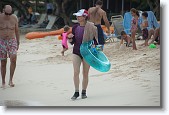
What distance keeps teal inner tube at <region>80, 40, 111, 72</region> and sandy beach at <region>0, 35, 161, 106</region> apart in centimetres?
37

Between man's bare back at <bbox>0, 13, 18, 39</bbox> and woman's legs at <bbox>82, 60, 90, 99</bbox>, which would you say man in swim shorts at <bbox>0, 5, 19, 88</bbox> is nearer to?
man's bare back at <bbox>0, 13, 18, 39</bbox>

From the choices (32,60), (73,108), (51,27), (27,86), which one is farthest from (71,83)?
(51,27)

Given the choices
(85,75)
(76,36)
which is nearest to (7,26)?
(76,36)

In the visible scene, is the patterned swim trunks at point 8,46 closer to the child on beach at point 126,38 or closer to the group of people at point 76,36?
the group of people at point 76,36

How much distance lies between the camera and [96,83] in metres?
6.40

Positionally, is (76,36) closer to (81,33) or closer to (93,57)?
(81,33)

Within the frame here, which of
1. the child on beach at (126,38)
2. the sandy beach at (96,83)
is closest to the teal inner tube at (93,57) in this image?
the sandy beach at (96,83)

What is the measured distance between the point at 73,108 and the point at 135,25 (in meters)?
5.30

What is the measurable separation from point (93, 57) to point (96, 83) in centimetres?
127

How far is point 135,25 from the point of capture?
9508mm

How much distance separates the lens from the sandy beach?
5.06 m

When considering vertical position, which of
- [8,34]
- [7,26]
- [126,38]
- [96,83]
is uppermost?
[7,26]

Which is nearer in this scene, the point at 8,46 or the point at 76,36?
the point at 76,36

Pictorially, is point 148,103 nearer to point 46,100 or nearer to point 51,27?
point 46,100
